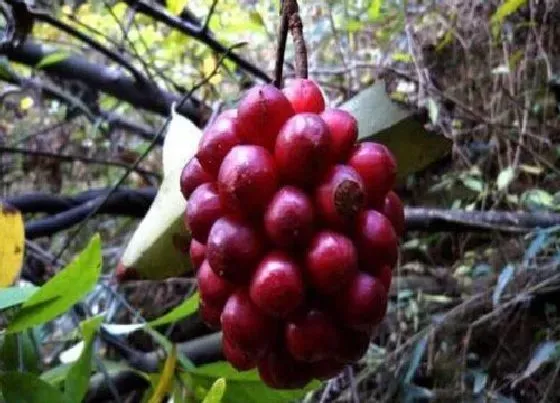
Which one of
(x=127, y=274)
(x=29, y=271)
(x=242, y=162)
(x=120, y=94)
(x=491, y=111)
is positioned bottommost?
(x=491, y=111)

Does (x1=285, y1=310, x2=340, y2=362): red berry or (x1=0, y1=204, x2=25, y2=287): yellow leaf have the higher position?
(x1=285, y1=310, x2=340, y2=362): red berry

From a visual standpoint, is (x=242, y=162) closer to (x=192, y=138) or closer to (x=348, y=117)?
(x=348, y=117)

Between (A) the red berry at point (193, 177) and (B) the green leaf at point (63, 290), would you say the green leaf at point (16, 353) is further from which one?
(A) the red berry at point (193, 177)

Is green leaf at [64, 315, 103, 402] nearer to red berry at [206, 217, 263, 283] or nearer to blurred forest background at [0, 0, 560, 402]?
blurred forest background at [0, 0, 560, 402]

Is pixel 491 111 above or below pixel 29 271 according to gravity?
below

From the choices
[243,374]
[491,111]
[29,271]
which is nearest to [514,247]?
[491,111]

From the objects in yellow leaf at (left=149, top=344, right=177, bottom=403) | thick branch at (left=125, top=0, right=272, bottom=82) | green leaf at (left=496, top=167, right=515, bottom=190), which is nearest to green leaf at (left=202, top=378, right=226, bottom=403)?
yellow leaf at (left=149, top=344, right=177, bottom=403)

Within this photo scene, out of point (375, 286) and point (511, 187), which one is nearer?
point (375, 286)

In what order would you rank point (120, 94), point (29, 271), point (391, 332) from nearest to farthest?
point (29, 271) → point (120, 94) → point (391, 332)
